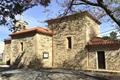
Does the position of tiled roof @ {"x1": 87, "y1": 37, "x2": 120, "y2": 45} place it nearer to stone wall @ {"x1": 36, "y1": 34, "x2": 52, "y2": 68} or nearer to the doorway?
the doorway

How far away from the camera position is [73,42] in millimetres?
26422

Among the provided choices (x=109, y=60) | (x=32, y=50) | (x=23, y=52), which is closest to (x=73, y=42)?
(x=109, y=60)

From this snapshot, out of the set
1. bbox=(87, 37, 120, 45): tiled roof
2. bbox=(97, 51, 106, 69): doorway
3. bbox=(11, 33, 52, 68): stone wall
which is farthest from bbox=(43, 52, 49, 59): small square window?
bbox=(97, 51, 106, 69): doorway

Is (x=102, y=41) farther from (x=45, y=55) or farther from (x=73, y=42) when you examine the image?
(x=45, y=55)

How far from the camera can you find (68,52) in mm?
26750

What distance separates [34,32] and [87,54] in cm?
689

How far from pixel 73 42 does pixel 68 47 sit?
3.35 feet

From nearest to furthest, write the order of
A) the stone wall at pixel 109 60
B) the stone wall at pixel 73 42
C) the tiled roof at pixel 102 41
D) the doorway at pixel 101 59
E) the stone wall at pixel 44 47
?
the stone wall at pixel 109 60, the tiled roof at pixel 102 41, the doorway at pixel 101 59, the stone wall at pixel 73 42, the stone wall at pixel 44 47

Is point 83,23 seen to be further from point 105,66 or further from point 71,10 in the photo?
point 71,10

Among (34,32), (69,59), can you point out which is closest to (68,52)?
(69,59)

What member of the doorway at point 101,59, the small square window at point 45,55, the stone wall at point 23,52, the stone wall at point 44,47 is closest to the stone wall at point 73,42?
the stone wall at point 44,47

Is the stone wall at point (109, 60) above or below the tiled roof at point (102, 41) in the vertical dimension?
below

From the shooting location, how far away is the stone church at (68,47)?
24.2 meters

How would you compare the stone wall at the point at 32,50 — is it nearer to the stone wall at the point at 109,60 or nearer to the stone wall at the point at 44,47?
the stone wall at the point at 44,47
